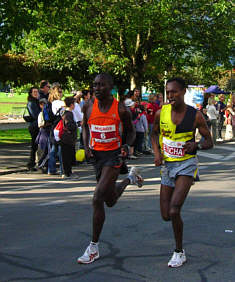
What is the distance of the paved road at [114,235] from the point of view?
5.37m

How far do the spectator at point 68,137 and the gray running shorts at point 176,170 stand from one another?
6286 millimetres

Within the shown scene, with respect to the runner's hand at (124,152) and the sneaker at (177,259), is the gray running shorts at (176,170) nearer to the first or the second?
the runner's hand at (124,152)

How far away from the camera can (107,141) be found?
6113mm

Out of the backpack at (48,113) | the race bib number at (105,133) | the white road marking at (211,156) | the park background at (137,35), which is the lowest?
the white road marking at (211,156)

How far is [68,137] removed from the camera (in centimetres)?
1214

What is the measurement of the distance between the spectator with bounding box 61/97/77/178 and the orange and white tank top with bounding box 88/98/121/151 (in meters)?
5.84

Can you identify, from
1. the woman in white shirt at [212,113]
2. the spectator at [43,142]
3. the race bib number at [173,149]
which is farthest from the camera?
the woman in white shirt at [212,113]

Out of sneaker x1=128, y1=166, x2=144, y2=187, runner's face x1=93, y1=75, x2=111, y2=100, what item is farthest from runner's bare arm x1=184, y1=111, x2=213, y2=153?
sneaker x1=128, y1=166, x2=144, y2=187

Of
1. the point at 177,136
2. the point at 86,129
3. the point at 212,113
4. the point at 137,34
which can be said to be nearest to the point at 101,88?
the point at 86,129

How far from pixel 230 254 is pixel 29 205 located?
12.3 feet

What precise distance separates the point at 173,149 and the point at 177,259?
1.01 metres

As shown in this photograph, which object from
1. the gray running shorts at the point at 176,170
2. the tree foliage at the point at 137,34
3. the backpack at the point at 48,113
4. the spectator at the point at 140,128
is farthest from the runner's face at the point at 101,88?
the tree foliage at the point at 137,34

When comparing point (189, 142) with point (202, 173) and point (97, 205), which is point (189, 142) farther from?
point (202, 173)

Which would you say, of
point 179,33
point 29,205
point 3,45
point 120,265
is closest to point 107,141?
point 120,265
